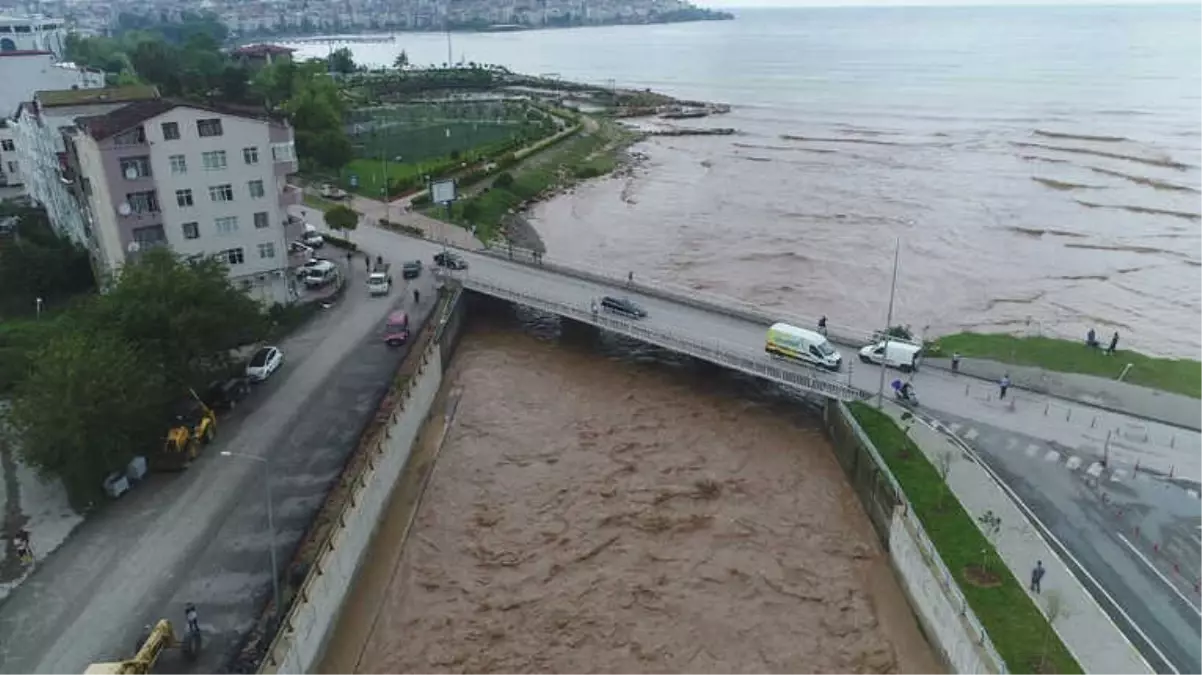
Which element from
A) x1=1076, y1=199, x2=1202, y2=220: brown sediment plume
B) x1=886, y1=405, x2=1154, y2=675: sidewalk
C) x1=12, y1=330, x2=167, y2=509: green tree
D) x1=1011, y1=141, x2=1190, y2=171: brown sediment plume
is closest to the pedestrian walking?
x1=886, y1=405, x2=1154, y2=675: sidewalk

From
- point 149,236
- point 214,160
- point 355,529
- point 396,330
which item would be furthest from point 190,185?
point 355,529

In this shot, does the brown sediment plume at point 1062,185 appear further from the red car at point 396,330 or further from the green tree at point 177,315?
the green tree at point 177,315

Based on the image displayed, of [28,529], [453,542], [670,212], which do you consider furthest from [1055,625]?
[670,212]

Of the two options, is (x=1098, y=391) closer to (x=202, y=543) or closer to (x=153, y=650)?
(x=202, y=543)

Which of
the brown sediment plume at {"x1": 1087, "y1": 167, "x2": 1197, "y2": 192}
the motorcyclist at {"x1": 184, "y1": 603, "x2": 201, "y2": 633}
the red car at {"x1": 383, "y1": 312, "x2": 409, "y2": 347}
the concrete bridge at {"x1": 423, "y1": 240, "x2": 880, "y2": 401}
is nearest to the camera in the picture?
the motorcyclist at {"x1": 184, "y1": 603, "x2": 201, "y2": 633}

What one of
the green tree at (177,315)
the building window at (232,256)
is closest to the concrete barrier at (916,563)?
the green tree at (177,315)

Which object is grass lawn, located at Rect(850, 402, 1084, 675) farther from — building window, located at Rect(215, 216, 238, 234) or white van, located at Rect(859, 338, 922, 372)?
building window, located at Rect(215, 216, 238, 234)
